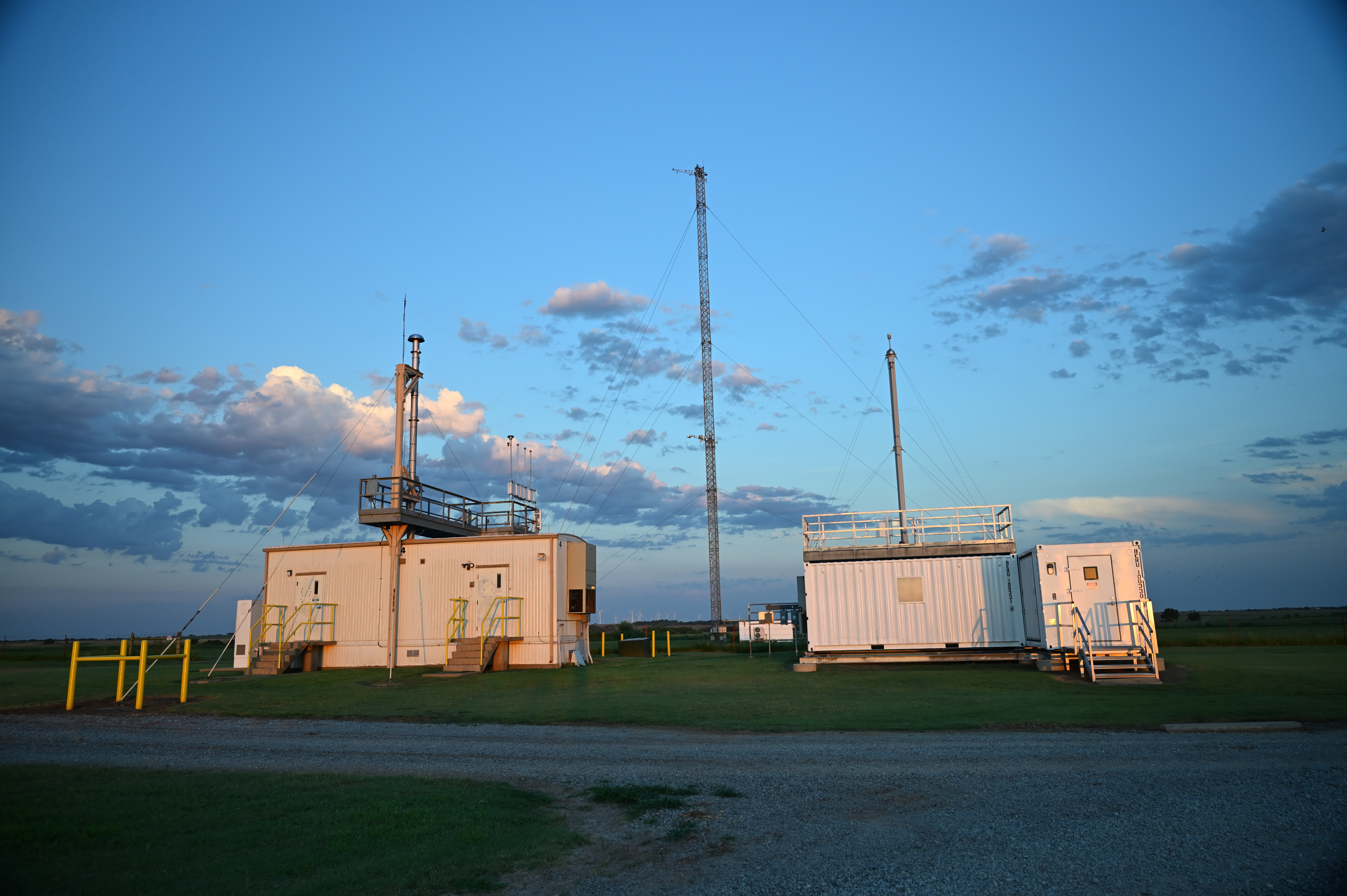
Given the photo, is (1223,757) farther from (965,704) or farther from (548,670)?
(548,670)

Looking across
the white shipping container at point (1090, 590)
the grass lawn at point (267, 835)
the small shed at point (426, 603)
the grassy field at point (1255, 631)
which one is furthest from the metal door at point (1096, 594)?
the grass lawn at point (267, 835)


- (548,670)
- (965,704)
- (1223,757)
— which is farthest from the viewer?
(548,670)

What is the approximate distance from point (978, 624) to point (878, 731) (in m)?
13.2

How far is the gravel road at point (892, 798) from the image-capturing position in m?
6.24

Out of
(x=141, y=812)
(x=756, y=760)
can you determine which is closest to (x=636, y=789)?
(x=756, y=760)

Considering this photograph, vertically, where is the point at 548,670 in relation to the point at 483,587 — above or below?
below

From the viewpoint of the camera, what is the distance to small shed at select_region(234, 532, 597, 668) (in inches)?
1140

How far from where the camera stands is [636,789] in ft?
31.5

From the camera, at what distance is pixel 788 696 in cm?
1923

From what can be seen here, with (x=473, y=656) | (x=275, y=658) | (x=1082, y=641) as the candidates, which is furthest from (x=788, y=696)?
(x=275, y=658)

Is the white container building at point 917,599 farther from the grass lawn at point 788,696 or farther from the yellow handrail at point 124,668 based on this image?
the yellow handrail at point 124,668

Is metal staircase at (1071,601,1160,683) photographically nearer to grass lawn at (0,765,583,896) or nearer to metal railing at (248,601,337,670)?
grass lawn at (0,765,583,896)

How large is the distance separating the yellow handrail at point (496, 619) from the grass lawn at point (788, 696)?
81.6 inches

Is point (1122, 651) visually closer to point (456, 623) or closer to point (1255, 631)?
point (456, 623)
